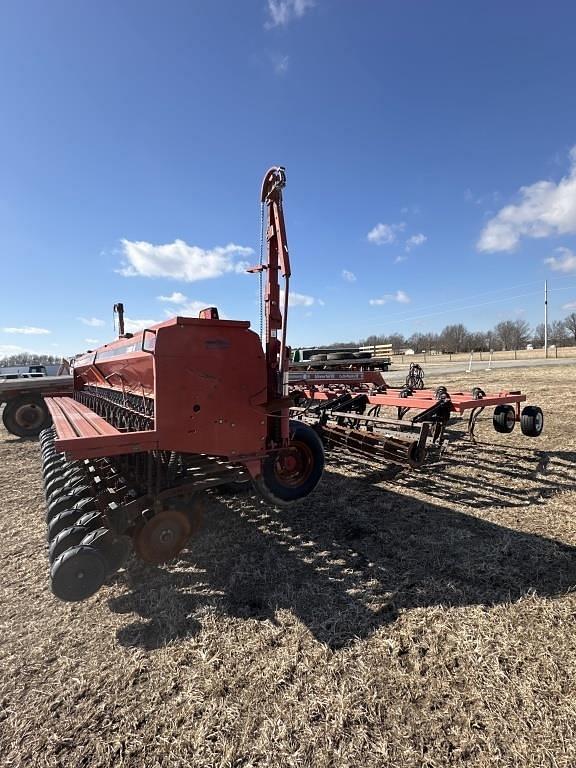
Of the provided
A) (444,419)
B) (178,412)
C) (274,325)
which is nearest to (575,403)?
(444,419)

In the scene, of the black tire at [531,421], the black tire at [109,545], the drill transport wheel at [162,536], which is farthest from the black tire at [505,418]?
the black tire at [109,545]

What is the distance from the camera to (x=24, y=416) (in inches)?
414

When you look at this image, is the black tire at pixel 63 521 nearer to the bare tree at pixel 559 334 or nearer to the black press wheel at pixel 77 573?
the black press wheel at pixel 77 573

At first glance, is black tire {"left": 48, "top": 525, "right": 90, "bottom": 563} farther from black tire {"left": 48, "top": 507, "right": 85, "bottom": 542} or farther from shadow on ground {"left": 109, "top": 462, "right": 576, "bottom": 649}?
shadow on ground {"left": 109, "top": 462, "right": 576, "bottom": 649}

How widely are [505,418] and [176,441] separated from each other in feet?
19.0

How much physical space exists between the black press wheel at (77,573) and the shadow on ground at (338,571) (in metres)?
0.40

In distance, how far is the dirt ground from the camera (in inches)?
76.2

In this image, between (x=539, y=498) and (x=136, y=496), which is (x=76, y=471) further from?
(x=539, y=498)

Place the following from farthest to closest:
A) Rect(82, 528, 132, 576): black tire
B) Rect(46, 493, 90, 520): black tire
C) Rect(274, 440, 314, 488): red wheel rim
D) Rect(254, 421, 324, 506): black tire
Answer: Rect(274, 440, 314, 488): red wheel rim < Rect(254, 421, 324, 506): black tire < Rect(46, 493, 90, 520): black tire < Rect(82, 528, 132, 576): black tire

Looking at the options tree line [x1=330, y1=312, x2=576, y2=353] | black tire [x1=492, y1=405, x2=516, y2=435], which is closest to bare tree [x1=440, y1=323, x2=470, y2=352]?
tree line [x1=330, y1=312, x2=576, y2=353]

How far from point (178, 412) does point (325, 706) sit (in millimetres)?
2075

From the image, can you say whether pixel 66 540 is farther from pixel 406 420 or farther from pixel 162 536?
pixel 406 420

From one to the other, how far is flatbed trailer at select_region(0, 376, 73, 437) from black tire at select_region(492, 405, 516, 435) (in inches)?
378

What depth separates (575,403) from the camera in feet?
35.7
